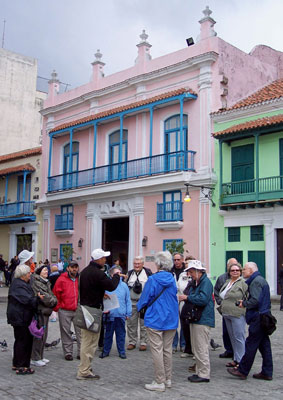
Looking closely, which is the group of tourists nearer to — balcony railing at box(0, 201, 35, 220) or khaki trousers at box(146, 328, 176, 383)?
khaki trousers at box(146, 328, 176, 383)

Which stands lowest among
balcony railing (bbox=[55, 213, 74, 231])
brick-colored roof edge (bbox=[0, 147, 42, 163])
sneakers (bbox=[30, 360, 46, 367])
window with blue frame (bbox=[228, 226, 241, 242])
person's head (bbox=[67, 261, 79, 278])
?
sneakers (bbox=[30, 360, 46, 367])

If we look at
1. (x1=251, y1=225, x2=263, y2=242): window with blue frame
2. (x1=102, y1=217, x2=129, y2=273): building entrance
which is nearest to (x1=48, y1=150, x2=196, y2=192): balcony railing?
(x1=102, y1=217, x2=129, y2=273): building entrance

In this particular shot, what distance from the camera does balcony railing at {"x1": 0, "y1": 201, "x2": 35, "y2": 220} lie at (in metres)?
28.2

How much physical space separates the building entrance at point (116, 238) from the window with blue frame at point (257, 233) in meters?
7.19

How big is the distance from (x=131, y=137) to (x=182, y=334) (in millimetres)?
15315

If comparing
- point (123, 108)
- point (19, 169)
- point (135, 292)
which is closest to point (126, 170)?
point (123, 108)

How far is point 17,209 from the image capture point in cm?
2873

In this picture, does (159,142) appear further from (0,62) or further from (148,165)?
(0,62)

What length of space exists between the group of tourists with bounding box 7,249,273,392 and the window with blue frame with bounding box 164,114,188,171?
1246 cm

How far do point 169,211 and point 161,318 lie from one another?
14748 millimetres

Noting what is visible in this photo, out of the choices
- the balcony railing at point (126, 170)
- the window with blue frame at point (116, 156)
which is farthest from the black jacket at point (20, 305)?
the window with blue frame at point (116, 156)

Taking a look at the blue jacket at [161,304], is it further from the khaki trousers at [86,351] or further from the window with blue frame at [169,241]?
the window with blue frame at [169,241]

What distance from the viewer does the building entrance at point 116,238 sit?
24703mm

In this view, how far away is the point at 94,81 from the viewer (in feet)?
84.8
